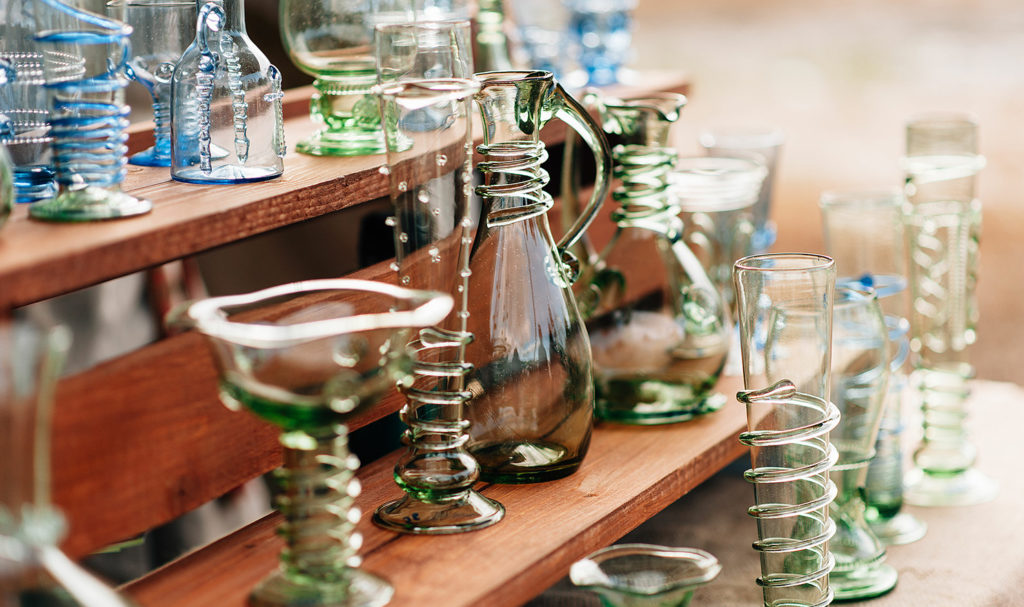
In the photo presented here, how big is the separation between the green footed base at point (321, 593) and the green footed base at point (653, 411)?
1.17 ft

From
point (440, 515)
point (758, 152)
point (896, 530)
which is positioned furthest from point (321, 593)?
point (758, 152)

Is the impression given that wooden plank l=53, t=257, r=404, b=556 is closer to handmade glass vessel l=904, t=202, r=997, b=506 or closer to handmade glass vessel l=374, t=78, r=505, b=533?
handmade glass vessel l=374, t=78, r=505, b=533

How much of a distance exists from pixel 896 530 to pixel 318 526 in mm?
583

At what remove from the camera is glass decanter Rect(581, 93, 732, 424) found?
39.6 inches

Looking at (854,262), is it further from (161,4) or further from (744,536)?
(161,4)

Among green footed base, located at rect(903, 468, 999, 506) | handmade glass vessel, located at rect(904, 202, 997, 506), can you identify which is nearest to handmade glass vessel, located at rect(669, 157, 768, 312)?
handmade glass vessel, located at rect(904, 202, 997, 506)

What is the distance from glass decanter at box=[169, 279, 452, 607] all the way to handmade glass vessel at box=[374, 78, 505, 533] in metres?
0.07

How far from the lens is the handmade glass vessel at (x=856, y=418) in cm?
94

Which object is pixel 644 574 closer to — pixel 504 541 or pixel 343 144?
pixel 504 541

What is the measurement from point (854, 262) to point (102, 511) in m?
0.72

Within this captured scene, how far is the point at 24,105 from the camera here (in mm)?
782

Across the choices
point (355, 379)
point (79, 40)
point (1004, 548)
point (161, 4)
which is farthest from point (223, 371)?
point (1004, 548)

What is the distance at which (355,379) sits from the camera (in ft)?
2.05

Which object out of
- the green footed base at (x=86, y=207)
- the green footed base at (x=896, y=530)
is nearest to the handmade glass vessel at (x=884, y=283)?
the green footed base at (x=896, y=530)
